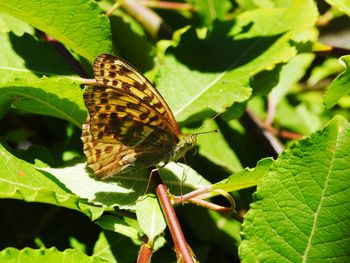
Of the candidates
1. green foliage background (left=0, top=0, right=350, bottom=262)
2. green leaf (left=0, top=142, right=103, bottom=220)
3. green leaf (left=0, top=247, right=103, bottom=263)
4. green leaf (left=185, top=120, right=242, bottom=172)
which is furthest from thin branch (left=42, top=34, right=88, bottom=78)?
green leaf (left=0, top=247, right=103, bottom=263)

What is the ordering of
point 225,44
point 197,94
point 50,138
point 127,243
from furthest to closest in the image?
point 50,138, point 225,44, point 197,94, point 127,243

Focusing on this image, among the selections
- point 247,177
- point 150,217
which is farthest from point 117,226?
point 247,177

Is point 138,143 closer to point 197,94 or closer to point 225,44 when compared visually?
point 197,94

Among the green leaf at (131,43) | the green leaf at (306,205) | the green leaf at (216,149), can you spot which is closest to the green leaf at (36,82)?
the green leaf at (131,43)

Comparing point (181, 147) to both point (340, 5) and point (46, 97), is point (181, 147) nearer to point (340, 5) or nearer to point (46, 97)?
point (46, 97)

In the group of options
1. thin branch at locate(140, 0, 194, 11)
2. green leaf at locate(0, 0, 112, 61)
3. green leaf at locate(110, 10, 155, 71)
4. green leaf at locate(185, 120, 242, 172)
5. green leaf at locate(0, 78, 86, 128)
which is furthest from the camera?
thin branch at locate(140, 0, 194, 11)

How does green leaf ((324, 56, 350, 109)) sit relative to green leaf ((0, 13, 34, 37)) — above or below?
above

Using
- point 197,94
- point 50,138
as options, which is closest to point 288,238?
point 197,94

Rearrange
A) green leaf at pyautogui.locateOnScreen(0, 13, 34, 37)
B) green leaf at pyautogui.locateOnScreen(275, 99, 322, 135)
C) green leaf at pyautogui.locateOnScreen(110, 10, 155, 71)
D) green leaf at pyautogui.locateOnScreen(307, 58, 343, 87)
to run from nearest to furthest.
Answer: green leaf at pyautogui.locateOnScreen(0, 13, 34, 37) < green leaf at pyautogui.locateOnScreen(110, 10, 155, 71) < green leaf at pyautogui.locateOnScreen(275, 99, 322, 135) < green leaf at pyautogui.locateOnScreen(307, 58, 343, 87)

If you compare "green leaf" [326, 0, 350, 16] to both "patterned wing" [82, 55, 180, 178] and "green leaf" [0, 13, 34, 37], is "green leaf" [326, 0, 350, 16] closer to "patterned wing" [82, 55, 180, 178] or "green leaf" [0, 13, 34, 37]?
"patterned wing" [82, 55, 180, 178]
